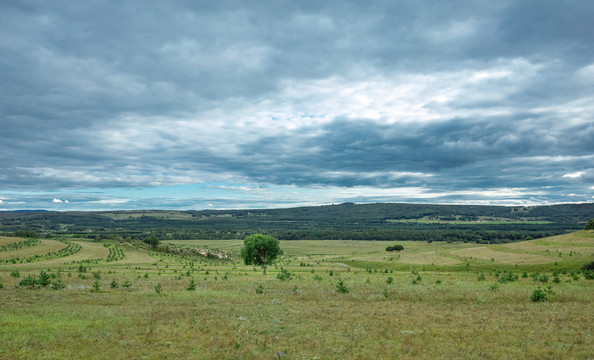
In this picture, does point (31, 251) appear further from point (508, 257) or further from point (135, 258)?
point (508, 257)

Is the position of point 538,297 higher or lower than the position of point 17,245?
higher

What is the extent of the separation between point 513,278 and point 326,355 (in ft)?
134

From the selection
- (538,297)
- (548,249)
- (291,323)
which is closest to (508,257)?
(548,249)

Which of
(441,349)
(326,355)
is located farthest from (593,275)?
(326,355)

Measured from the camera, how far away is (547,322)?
69.4 feet

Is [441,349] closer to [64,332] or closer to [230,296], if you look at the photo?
[64,332]

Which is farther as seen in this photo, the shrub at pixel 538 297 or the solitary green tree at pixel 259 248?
the solitary green tree at pixel 259 248

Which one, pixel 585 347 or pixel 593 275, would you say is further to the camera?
pixel 593 275

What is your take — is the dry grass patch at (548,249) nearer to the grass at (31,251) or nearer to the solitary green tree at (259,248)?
the solitary green tree at (259,248)

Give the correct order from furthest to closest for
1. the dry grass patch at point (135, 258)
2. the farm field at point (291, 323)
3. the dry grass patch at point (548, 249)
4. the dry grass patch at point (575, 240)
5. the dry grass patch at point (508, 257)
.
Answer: the dry grass patch at point (135, 258)
the dry grass patch at point (575, 240)
the dry grass patch at point (548, 249)
the dry grass patch at point (508, 257)
the farm field at point (291, 323)

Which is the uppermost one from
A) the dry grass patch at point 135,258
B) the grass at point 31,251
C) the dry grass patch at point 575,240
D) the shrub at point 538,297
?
the shrub at point 538,297

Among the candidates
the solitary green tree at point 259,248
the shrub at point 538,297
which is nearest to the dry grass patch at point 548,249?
the shrub at point 538,297

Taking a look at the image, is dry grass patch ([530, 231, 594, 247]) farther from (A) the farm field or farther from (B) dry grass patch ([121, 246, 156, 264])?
(B) dry grass patch ([121, 246, 156, 264])

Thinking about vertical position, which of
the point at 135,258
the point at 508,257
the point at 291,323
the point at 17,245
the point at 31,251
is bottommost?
the point at 135,258
